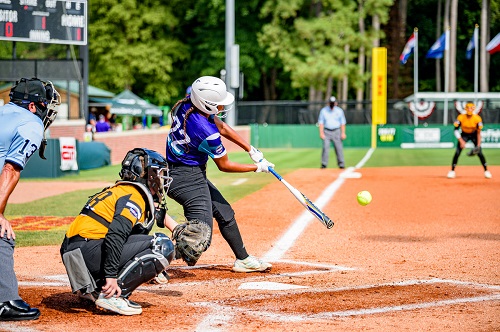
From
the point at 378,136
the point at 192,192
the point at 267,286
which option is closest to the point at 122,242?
the point at 192,192

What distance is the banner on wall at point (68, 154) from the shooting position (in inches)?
826

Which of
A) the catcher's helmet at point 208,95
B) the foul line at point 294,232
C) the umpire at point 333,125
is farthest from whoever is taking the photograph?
the umpire at point 333,125

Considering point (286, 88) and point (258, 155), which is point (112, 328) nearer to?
point (258, 155)

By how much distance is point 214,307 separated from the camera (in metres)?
6.14

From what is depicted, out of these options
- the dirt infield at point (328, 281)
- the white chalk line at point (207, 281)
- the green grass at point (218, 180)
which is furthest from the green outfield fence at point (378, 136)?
the white chalk line at point (207, 281)

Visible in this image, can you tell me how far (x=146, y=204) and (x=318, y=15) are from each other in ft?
154

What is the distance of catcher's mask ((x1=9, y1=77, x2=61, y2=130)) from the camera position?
583cm

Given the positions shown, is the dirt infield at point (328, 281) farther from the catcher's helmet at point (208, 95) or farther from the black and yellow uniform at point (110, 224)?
the catcher's helmet at point (208, 95)

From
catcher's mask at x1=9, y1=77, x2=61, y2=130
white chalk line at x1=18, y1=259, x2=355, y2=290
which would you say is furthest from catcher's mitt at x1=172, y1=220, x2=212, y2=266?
catcher's mask at x1=9, y1=77, x2=61, y2=130

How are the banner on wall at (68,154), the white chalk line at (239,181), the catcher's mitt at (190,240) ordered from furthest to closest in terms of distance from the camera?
the banner on wall at (68,154), the white chalk line at (239,181), the catcher's mitt at (190,240)

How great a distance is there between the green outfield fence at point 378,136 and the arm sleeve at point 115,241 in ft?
105

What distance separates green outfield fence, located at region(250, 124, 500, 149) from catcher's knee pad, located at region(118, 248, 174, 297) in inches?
1240

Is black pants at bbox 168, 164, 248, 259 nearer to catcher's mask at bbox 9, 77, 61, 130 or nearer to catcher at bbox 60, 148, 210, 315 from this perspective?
catcher at bbox 60, 148, 210, 315

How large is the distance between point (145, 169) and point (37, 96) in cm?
97
